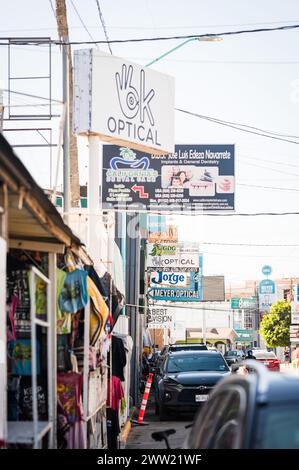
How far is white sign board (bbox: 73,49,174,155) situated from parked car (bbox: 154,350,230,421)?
497cm

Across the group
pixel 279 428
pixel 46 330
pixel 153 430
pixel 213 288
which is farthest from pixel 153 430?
pixel 213 288

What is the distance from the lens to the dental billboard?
26.9 meters

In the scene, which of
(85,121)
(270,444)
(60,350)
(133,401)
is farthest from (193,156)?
(270,444)

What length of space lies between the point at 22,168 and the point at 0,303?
3.07ft

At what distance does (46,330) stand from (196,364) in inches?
521

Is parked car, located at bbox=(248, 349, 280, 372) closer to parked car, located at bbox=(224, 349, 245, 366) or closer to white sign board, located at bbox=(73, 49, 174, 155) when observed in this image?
parked car, located at bbox=(224, 349, 245, 366)

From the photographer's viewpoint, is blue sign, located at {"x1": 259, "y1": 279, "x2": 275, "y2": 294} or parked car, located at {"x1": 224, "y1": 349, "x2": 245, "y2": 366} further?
blue sign, located at {"x1": 259, "y1": 279, "x2": 275, "y2": 294}

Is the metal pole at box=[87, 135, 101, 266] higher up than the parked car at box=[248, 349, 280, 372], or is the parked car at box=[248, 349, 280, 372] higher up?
the metal pole at box=[87, 135, 101, 266]

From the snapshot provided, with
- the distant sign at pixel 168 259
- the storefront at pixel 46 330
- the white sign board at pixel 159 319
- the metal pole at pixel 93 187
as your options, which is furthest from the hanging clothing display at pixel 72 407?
the white sign board at pixel 159 319

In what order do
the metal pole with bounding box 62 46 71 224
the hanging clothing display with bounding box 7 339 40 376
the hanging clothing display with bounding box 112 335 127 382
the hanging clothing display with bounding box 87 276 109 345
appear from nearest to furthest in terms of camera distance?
the hanging clothing display with bounding box 7 339 40 376 < the hanging clothing display with bounding box 87 276 109 345 < the metal pole with bounding box 62 46 71 224 < the hanging clothing display with bounding box 112 335 127 382

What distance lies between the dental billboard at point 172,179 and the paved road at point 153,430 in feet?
21.0

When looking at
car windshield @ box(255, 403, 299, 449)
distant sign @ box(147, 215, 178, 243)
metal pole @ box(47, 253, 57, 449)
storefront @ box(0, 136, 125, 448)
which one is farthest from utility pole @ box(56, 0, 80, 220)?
distant sign @ box(147, 215, 178, 243)

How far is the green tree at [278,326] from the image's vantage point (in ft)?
243
